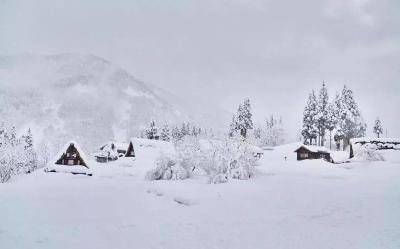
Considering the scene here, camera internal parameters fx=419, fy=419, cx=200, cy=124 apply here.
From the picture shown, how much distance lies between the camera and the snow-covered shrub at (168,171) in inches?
1603

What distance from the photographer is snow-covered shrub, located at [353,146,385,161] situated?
56.5 meters

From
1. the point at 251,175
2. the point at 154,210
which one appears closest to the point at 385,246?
the point at 154,210

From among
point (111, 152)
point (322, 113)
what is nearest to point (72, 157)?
point (111, 152)

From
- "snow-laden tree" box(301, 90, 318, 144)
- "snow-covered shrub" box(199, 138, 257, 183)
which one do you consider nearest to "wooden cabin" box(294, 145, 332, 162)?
"snow-laden tree" box(301, 90, 318, 144)

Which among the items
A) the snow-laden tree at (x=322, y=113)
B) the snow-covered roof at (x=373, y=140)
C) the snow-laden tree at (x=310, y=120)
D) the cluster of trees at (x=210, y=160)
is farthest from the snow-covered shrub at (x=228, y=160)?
the snow-laden tree at (x=322, y=113)

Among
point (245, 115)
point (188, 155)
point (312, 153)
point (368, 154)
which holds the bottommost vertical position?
point (188, 155)

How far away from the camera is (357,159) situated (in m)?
58.5

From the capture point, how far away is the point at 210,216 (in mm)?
22781

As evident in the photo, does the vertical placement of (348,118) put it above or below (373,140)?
above

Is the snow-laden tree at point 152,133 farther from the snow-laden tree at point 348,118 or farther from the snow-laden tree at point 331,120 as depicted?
the snow-laden tree at point 348,118

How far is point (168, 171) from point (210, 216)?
18.9 meters

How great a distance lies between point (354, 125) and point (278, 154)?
21.4m

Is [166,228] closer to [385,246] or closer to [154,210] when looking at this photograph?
[154,210]

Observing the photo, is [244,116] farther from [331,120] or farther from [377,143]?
[377,143]
